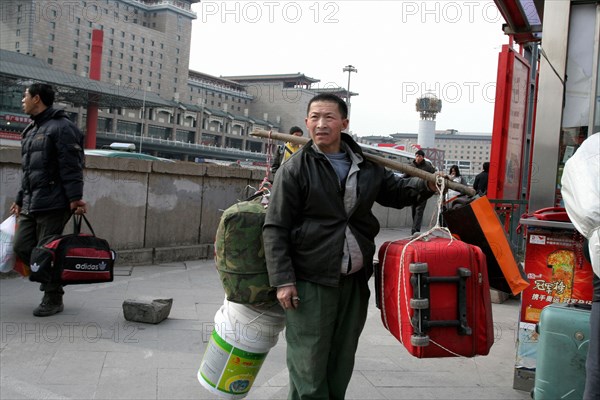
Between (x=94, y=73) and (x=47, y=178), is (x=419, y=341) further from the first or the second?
(x=94, y=73)

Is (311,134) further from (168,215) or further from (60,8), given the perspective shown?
(60,8)

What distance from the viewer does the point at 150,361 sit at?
168 inches

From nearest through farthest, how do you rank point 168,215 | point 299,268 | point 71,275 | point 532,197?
point 299,268 → point 532,197 → point 71,275 → point 168,215

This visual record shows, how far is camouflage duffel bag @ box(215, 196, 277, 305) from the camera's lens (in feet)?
9.82

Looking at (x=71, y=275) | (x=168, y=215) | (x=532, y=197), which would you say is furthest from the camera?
(x=168, y=215)

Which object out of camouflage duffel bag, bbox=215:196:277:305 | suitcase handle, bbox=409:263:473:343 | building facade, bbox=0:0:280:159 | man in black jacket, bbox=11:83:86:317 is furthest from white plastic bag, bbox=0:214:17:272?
building facade, bbox=0:0:280:159

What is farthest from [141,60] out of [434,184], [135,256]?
[434,184]

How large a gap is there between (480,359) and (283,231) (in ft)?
9.01

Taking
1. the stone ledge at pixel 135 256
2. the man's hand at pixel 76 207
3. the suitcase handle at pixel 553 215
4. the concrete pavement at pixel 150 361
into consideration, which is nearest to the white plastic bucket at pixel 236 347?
the concrete pavement at pixel 150 361

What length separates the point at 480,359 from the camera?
4.82 metres

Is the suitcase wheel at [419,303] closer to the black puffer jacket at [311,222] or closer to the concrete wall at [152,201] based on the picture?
the black puffer jacket at [311,222]

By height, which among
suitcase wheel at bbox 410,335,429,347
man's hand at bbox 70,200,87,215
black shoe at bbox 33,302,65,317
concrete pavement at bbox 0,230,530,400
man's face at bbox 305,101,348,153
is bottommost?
concrete pavement at bbox 0,230,530,400

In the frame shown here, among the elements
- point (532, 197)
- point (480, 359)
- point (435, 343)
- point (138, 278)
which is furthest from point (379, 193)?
point (138, 278)

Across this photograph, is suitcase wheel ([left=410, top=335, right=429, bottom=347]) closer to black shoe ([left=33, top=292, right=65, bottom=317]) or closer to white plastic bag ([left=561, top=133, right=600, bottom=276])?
white plastic bag ([left=561, top=133, right=600, bottom=276])
